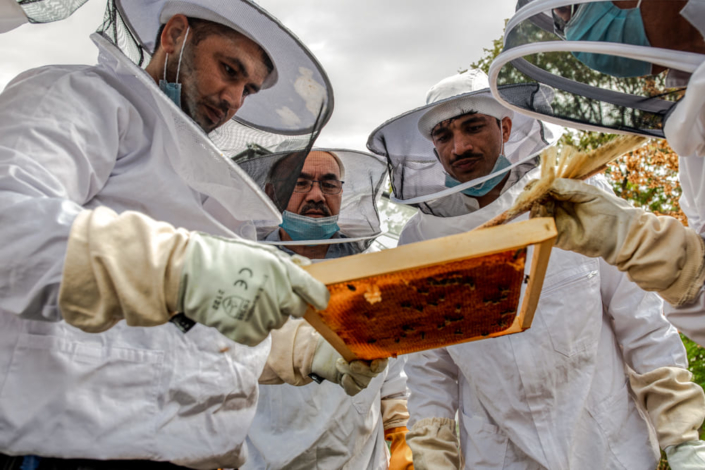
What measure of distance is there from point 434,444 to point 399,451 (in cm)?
97

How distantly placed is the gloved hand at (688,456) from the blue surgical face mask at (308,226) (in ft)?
9.15

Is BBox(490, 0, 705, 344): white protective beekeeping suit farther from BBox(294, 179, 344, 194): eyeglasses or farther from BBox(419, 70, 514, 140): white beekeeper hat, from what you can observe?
BBox(294, 179, 344, 194): eyeglasses

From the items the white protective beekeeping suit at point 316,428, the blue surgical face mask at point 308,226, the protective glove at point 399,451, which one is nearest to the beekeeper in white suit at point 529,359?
the white protective beekeeping suit at point 316,428

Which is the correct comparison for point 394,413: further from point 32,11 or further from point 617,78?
point 32,11

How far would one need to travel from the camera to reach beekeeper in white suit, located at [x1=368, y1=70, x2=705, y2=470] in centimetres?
306

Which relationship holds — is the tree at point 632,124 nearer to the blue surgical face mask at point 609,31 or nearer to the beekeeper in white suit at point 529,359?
the blue surgical face mask at point 609,31

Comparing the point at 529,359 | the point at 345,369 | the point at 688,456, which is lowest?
the point at 688,456

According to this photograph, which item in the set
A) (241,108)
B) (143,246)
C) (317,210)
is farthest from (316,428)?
(143,246)

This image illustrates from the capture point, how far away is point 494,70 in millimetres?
2354

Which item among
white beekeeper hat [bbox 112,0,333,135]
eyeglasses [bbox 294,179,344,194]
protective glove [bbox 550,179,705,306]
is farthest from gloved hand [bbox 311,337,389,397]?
eyeglasses [bbox 294,179,344,194]

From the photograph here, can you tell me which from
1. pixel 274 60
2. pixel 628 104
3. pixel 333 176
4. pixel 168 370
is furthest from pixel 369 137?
pixel 168 370

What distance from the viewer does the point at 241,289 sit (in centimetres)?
151

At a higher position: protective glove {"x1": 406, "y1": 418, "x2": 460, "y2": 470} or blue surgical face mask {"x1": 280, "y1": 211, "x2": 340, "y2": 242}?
blue surgical face mask {"x1": 280, "y1": 211, "x2": 340, "y2": 242}

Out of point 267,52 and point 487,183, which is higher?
point 267,52
